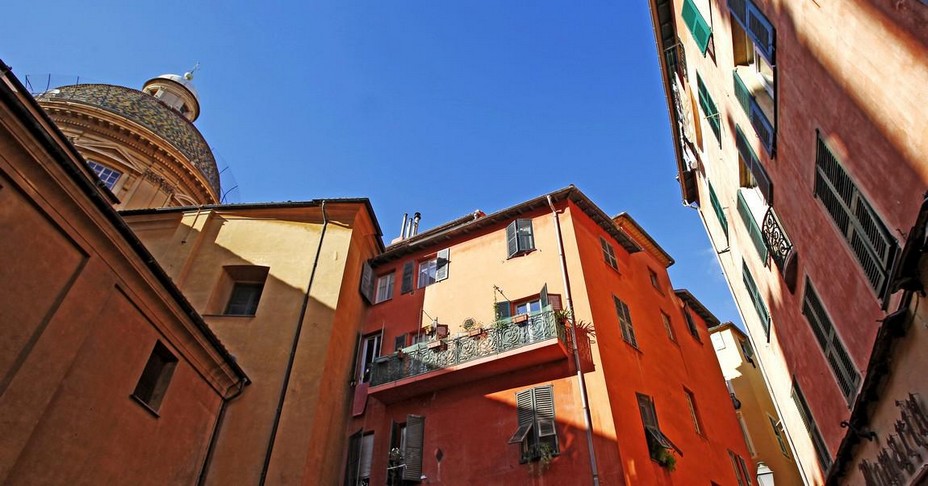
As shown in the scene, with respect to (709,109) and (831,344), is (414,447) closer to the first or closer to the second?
(831,344)

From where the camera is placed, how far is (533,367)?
44.2 ft

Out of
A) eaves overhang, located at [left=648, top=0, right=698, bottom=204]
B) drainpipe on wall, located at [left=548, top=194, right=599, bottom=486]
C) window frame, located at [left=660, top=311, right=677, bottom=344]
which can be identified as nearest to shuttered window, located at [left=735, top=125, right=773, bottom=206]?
eaves overhang, located at [left=648, top=0, right=698, bottom=204]

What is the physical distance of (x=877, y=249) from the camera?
6.25 m

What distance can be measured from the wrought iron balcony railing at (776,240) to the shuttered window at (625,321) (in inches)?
196

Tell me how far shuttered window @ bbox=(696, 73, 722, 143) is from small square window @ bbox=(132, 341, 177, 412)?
12941 millimetres

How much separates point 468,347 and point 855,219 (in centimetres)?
916

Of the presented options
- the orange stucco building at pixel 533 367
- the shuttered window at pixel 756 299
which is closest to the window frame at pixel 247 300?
the orange stucco building at pixel 533 367

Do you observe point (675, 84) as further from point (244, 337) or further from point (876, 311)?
point (244, 337)

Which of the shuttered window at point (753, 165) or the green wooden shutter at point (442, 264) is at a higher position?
the green wooden shutter at point (442, 264)

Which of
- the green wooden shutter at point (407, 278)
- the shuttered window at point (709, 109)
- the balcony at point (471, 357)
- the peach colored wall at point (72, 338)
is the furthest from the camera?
the green wooden shutter at point (407, 278)

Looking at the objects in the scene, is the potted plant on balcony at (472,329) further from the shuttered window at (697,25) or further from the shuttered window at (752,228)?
the shuttered window at (697,25)

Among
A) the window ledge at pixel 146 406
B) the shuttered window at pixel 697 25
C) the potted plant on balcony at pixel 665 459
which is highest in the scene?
the shuttered window at pixel 697 25

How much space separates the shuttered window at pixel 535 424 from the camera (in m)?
12.1

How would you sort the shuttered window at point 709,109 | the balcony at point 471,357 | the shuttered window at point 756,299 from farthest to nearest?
the shuttered window at point 756,299, the balcony at point 471,357, the shuttered window at point 709,109
